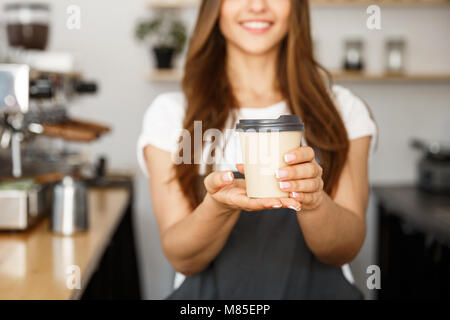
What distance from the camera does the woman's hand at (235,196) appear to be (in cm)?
68

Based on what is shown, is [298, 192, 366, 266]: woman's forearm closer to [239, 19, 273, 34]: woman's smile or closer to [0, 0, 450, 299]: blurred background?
[239, 19, 273, 34]: woman's smile

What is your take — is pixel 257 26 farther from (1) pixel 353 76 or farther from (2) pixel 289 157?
(1) pixel 353 76

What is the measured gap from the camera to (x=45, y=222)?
1591 mm

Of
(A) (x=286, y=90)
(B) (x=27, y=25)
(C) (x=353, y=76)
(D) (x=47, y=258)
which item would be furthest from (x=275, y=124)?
(C) (x=353, y=76)

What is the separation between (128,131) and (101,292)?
44.5 inches

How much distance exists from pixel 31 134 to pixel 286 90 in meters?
0.85

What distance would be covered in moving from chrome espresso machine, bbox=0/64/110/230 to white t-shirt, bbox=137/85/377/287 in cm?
28

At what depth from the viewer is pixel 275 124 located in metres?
0.65

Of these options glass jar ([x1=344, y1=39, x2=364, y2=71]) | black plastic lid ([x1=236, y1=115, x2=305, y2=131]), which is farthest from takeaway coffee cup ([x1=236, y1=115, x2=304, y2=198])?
glass jar ([x1=344, y1=39, x2=364, y2=71])

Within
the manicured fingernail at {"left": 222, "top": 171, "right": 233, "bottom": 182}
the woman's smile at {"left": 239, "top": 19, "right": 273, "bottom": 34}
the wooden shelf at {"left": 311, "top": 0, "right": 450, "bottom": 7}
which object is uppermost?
the wooden shelf at {"left": 311, "top": 0, "right": 450, "bottom": 7}

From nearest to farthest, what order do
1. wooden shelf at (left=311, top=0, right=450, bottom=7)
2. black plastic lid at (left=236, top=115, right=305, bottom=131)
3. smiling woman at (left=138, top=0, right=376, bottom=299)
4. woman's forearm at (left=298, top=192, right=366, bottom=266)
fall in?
black plastic lid at (left=236, top=115, right=305, bottom=131) → woman's forearm at (left=298, top=192, right=366, bottom=266) → smiling woman at (left=138, top=0, right=376, bottom=299) → wooden shelf at (left=311, top=0, right=450, bottom=7)

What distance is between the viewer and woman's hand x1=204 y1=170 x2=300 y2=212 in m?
0.68

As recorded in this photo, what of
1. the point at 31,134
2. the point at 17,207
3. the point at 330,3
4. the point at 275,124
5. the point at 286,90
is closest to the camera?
the point at 275,124
